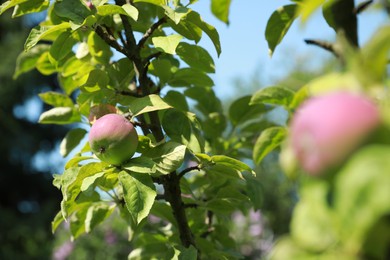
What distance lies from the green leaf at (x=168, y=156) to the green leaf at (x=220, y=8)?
0.20 meters

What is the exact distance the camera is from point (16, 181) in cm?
1067

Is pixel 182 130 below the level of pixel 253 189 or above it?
above

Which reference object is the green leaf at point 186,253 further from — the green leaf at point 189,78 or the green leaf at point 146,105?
the green leaf at point 189,78

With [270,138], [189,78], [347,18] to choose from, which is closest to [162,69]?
[189,78]

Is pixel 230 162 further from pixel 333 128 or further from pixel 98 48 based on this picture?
pixel 333 128

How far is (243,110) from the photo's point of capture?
1.18 m

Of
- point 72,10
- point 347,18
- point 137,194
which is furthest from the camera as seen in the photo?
point 72,10

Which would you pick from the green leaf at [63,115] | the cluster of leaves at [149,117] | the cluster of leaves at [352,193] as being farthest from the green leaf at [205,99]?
the cluster of leaves at [352,193]

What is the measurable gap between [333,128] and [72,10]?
0.65 m

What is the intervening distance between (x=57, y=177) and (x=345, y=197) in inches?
23.3

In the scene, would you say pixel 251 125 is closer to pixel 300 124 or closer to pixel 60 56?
pixel 60 56

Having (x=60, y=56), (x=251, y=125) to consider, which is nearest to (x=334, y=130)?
(x=60, y=56)

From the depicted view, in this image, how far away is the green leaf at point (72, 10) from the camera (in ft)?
2.77

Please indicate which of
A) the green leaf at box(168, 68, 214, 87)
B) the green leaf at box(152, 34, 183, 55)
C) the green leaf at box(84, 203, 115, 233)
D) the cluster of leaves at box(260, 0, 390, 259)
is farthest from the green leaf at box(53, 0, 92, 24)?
the cluster of leaves at box(260, 0, 390, 259)
